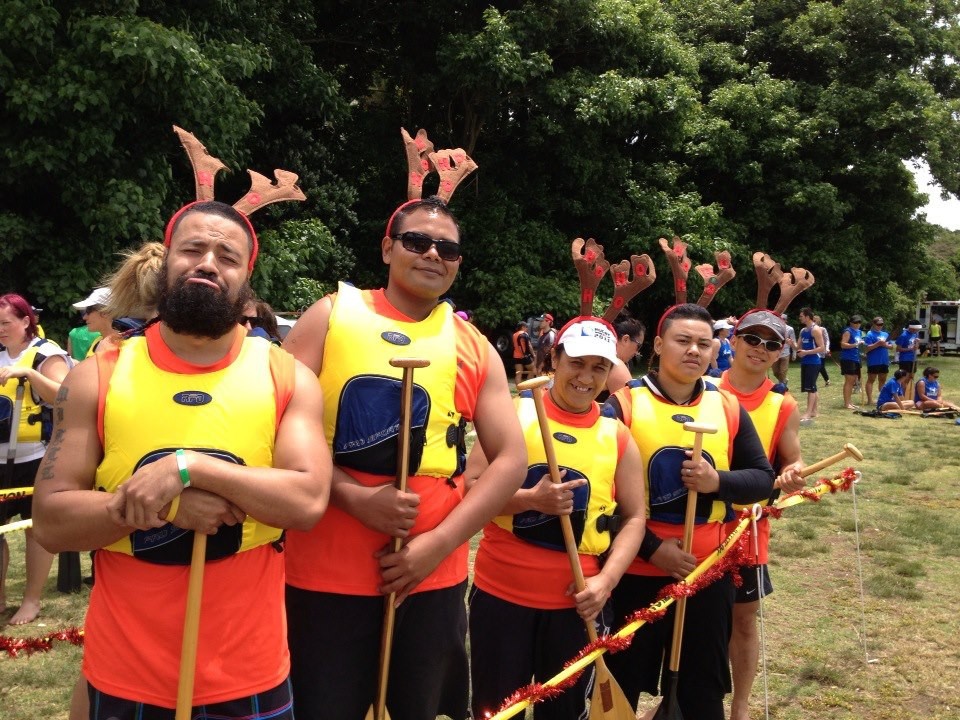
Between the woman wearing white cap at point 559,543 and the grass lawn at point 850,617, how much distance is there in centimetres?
193

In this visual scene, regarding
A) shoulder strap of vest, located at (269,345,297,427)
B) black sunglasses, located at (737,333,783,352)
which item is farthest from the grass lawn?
shoulder strap of vest, located at (269,345,297,427)

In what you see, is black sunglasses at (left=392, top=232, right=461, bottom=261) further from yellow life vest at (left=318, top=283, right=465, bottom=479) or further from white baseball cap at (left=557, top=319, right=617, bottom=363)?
white baseball cap at (left=557, top=319, right=617, bottom=363)

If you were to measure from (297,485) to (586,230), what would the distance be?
69.8ft

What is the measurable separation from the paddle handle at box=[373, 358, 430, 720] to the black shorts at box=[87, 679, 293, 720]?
14.3 inches

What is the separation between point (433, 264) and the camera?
2.77 meters

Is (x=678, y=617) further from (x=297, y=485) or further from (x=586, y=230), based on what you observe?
(x=586, y=230)

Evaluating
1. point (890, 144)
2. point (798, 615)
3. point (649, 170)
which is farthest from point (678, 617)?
point (890, 144)

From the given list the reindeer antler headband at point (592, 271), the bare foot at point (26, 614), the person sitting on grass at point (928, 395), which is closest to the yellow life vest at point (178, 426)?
the reindeer antler headband at point (592, 271)

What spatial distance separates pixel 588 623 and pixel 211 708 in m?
1.52

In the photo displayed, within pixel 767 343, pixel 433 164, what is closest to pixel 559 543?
pixel 433 164

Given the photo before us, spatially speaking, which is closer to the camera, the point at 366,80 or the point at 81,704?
the point at 81,704

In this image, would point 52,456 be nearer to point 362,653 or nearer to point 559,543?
point 362,653

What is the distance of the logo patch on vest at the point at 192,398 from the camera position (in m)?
2.14

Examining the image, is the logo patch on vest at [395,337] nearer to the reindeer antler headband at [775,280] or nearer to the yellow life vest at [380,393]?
the yellow life vest at [380,393]
